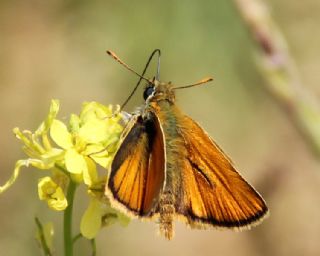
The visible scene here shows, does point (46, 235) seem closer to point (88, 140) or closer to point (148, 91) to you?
point (88, 140)

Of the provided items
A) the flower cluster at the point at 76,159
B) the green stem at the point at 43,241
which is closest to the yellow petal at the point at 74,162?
the flower cluster at the point at 76,159

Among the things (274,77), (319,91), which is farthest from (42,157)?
(319,91)

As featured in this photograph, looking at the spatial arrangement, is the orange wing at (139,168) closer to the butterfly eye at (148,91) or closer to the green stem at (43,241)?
the butterfly eye at (148,91)

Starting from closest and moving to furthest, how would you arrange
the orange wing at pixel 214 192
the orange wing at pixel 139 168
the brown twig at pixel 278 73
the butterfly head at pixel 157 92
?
the orange wing at pixel 139 168 → the orange wing at pixel 214 192 → the butterfly head at pixel 157 92 → the brown twig at pixel 278 73

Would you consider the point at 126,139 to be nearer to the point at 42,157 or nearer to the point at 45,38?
the point at 42,157

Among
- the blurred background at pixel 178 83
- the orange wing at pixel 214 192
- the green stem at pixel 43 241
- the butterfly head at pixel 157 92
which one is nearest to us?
the green stem at pixel 43 241

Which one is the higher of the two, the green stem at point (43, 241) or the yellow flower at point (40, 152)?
the yellow flower at point (40, 152)

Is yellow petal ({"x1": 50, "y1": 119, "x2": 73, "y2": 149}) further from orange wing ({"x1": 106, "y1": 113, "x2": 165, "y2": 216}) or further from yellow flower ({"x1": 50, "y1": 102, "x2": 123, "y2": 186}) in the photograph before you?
orange wing ({"x1": 106, "y1": 113, "x2": 165, "y2": 216})

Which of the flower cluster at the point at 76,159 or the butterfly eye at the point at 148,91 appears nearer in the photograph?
the flower cluster at the point at 76,159

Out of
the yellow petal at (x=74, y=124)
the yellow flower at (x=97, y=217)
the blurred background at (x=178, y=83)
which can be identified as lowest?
the yellow flower at (x=97, y=217)
